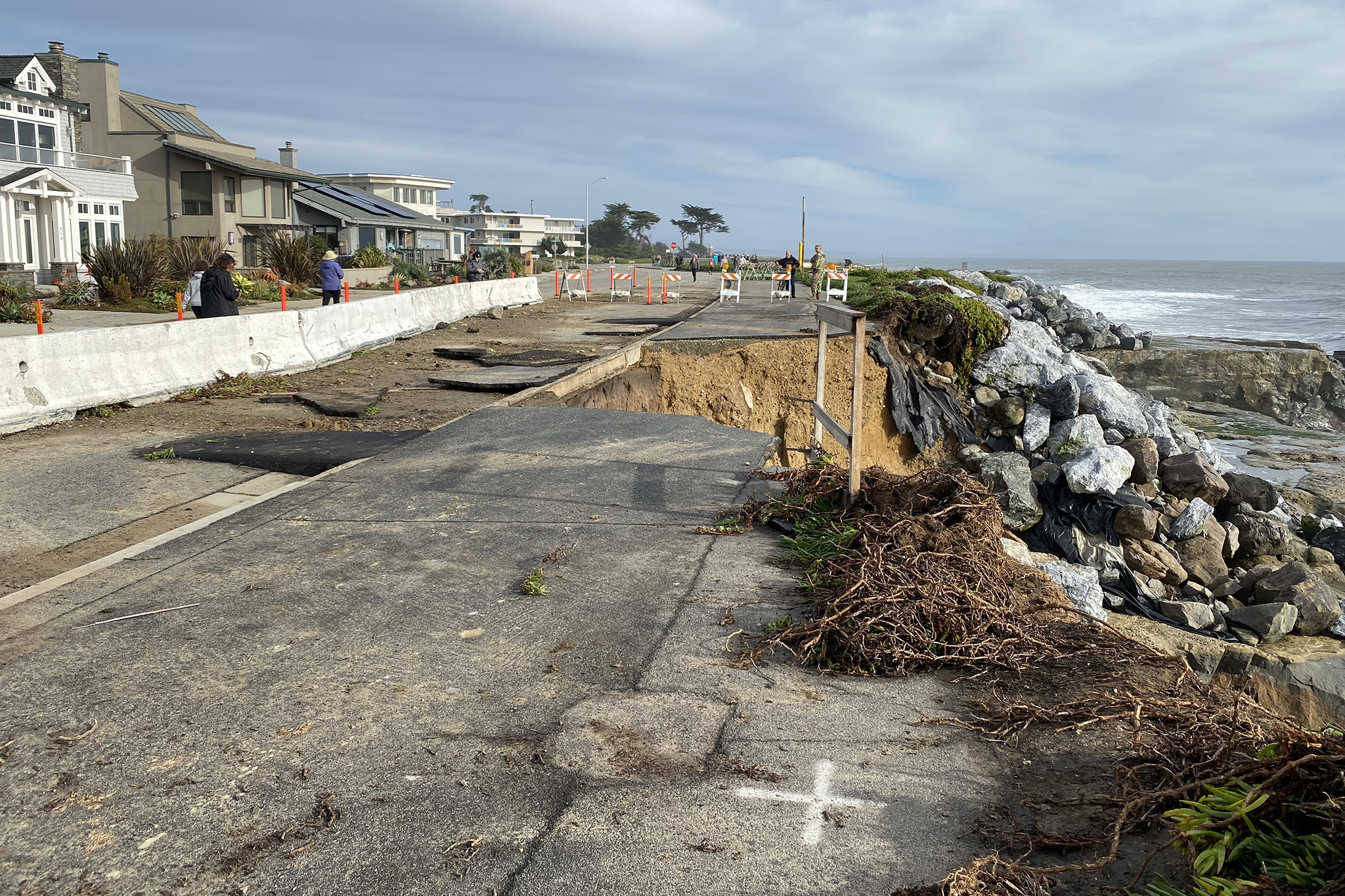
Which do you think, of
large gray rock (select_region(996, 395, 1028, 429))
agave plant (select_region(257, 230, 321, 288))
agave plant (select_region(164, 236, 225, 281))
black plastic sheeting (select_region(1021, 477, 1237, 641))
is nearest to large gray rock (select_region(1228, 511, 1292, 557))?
black plastic sheeting (select_region(1021, 477, 1237, 641))

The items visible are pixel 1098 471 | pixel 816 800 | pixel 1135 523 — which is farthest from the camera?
pixel 1098 471

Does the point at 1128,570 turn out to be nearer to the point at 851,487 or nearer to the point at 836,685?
the point at 851,487

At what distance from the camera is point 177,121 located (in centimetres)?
5044

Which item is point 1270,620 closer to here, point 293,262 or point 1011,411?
point 1011,411

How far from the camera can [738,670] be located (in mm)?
4906

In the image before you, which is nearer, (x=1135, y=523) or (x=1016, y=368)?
(x=1135, y=523)

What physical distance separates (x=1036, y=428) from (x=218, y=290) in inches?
538

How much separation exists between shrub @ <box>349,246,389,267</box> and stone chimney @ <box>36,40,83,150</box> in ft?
46.9

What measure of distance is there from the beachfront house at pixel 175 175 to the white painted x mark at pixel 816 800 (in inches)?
Answer: 1834

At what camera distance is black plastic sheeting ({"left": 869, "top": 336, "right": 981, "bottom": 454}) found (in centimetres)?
1758

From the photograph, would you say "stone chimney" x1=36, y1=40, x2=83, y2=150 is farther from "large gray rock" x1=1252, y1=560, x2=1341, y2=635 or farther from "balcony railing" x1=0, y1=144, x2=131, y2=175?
"large gray rock" x1=1252, y1=560, x2=1341, y2=635

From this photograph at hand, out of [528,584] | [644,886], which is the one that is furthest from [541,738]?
[528,584]

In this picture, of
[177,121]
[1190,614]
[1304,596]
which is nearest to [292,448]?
[1190,614]

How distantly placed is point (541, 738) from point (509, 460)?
218 inches
